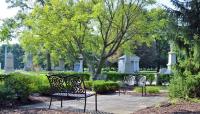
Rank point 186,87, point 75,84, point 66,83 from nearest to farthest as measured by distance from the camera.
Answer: point 75,84 < point 66,83 < point 186,87

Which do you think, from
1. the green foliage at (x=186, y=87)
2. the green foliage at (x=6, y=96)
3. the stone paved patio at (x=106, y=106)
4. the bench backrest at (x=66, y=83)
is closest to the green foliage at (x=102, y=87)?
the stone paved patio at (x=106, y=106)

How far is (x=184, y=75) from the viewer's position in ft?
47.6

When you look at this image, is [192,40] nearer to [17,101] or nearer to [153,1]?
[17,101]

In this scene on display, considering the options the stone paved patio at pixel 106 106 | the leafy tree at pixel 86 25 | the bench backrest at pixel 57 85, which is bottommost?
the stone paved patio at pixel 106 106

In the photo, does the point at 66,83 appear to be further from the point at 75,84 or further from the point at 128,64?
the point at 128,64

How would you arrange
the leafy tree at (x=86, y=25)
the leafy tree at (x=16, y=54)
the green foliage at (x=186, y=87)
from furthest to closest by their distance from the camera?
the leafy tree at (x=16, y=54), the leafy tree at (x=86, y=25), the green foliage at (x=186, y=87)

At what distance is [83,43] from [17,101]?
1581 cm

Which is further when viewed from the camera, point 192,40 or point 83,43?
point 83,43

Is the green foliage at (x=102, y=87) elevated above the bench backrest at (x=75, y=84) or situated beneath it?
situated beneath

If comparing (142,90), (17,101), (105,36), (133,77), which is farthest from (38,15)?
(17,101)

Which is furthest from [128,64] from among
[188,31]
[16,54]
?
[16,54]

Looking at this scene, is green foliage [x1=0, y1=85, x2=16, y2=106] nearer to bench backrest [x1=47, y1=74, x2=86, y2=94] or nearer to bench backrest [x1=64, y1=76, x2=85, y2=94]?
bench backrest [x1=47, y1=74, x2=86, y2=94]

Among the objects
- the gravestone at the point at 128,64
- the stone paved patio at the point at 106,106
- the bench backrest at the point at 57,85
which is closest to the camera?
the stone paved patio at the point at 106,106

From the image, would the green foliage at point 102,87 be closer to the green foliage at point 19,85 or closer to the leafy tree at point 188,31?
the leafy tree at point 188,31
